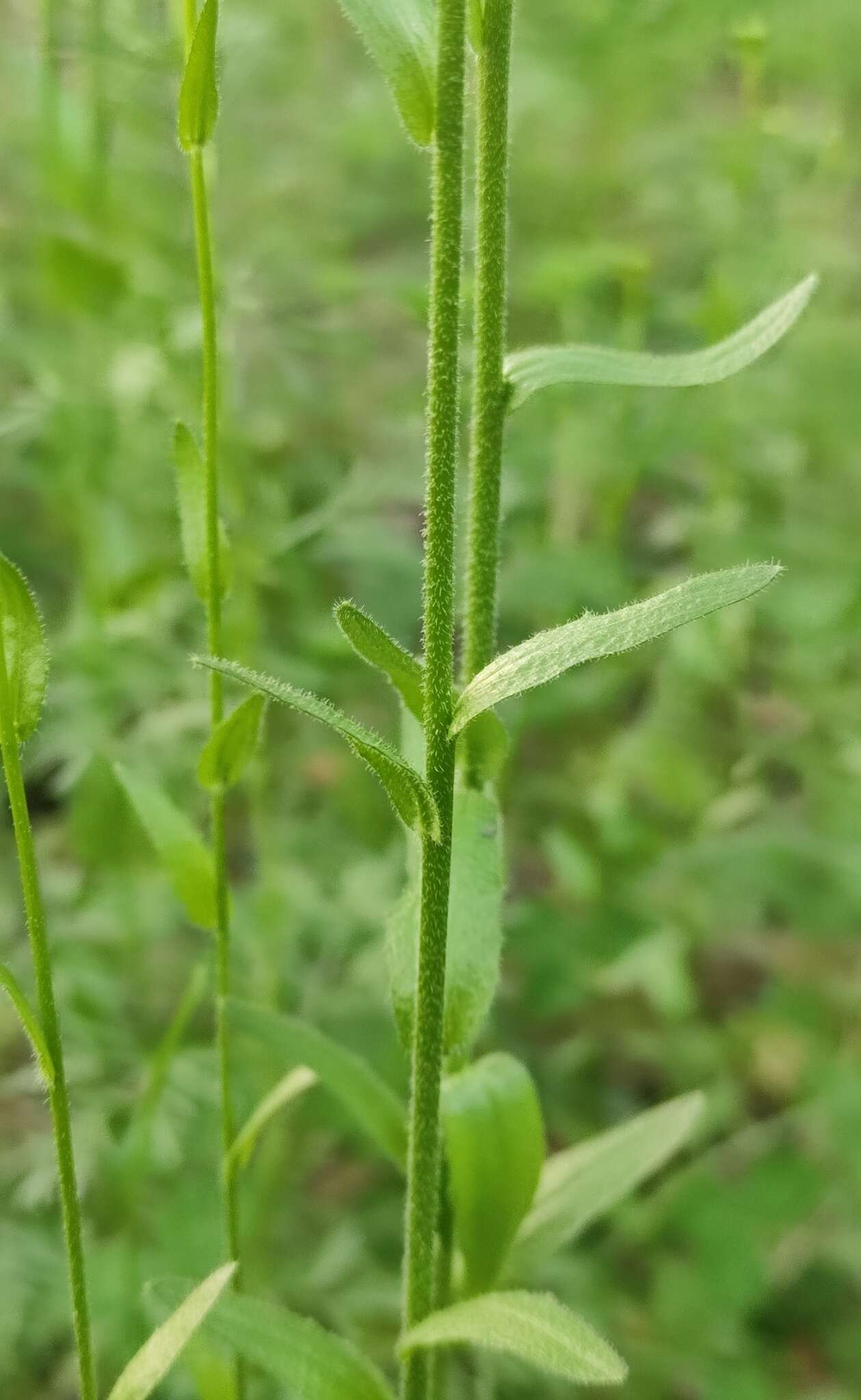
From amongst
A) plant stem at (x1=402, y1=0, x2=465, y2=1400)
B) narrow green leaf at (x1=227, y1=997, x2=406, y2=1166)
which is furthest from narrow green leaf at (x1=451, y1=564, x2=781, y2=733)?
narrow green leaf at (x1=227, y1=997, x2=406, y2=1166)

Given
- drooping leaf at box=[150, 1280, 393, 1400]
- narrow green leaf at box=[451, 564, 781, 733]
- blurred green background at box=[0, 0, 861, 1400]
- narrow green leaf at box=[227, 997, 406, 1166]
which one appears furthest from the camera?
blurred green background at box=[0, 0, 861, 1400]

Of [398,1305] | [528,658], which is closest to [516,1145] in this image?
[528,658]

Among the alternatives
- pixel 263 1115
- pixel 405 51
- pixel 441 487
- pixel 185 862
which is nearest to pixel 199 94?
pixel 405 51

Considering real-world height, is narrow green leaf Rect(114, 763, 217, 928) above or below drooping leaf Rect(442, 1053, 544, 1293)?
above

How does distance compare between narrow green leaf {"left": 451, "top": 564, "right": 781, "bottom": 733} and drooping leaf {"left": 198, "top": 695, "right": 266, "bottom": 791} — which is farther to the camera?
drooping leaf {"left": 198, "top": 695, "right": 266, "bottom": 791}

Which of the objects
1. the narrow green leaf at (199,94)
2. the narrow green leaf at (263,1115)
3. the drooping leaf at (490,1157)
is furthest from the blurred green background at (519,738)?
the narrow green leaf at (199,94)

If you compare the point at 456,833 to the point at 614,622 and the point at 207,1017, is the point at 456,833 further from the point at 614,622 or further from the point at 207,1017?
the point at 207,1017

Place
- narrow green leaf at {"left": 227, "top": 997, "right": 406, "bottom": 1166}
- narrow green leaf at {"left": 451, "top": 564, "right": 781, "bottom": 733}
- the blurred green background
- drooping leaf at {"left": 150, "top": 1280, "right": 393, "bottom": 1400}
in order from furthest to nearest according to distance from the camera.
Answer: the blurred green background, narrow green leaf at {"left": 227, "top": 997, "right": 406, "bottom": 1166}, drooping leaf at {"left": 150, "top": 1280, "right": 393, "bottom": 1400}, narrow green leaf at {"left": 451, "top": 564, "right": 781, "bottom": 733}

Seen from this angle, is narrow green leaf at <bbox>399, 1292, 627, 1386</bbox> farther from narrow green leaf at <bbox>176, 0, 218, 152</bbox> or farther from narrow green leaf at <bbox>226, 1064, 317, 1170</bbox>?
narrow green leaf at <bbox>176, 0, 218, 152</bbox>

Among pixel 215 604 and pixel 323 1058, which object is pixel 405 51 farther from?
pixel 323 1058
